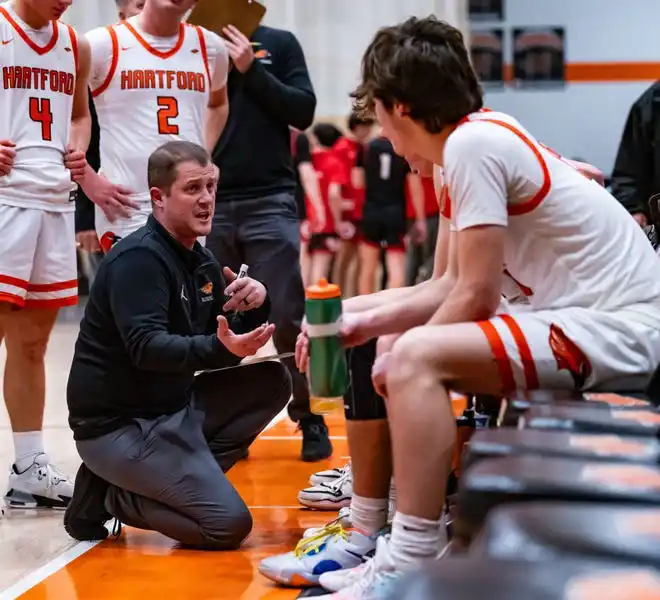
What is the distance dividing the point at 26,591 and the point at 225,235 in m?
1.97

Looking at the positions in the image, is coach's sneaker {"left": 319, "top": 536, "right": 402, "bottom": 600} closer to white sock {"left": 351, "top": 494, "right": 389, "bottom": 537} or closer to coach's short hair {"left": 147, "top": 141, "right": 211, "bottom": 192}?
white sock {"left": 351, "top": 494, "right": 389, "bottom": 537}

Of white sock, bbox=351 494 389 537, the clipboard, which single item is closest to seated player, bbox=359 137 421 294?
the clipboard

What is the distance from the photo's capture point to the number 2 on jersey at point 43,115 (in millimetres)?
3771

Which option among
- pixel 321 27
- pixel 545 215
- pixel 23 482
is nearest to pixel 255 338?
pixel 545 215

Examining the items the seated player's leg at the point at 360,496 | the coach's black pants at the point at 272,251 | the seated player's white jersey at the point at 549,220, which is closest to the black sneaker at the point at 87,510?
the seated player's leg at the point at 360,496

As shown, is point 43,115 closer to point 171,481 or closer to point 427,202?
point 171,481

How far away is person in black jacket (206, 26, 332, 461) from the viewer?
448 centimetres

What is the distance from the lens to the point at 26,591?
9.43 feet

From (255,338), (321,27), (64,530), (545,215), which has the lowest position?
(64,530)

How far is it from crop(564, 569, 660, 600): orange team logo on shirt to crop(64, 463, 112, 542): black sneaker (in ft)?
7.82

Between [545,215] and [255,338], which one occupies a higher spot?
[545,215]

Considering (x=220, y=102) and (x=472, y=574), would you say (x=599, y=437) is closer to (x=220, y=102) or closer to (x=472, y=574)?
(x=472, y=574)

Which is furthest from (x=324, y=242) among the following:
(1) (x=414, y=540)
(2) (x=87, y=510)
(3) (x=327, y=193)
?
(1) (x=414, y=540)

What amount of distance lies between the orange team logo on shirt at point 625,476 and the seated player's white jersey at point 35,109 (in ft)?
8.24
